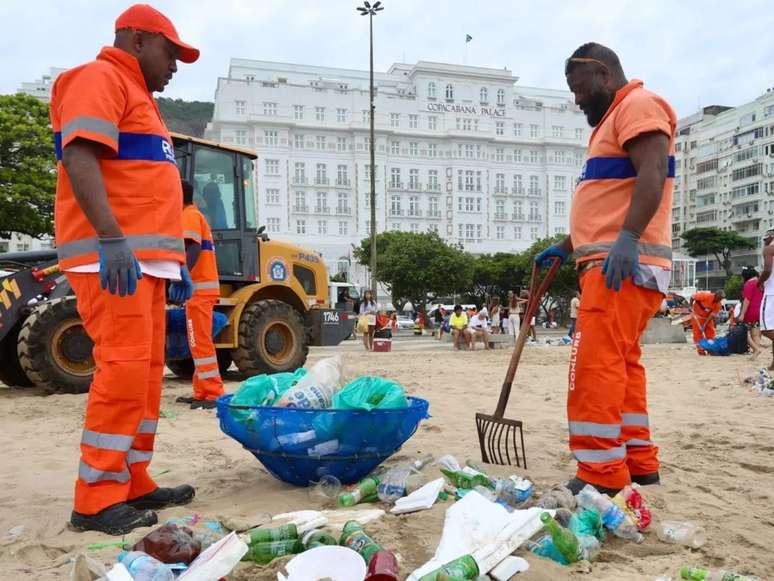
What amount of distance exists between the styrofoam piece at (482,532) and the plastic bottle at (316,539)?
0.36 metres

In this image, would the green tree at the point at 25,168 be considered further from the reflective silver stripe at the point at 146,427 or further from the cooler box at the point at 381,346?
the reflective silver stripe at the point at 146,427

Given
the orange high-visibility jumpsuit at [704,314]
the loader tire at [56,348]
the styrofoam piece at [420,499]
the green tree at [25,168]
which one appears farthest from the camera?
the green tree at [25,168]

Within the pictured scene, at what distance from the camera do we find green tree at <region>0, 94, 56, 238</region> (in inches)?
907

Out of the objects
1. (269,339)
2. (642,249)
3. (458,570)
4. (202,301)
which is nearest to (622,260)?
(642,249)

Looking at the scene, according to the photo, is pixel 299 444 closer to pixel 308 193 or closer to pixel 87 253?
pixel 87 253

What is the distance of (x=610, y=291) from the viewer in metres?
2.99

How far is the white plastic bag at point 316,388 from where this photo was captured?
3355 mm

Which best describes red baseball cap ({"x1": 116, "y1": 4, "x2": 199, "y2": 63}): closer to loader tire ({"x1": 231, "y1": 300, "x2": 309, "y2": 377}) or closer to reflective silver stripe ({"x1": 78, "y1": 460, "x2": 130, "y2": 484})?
reflective silver stripe ({"x1": 78, "y1": 460, "x2": 130, "y2": 484})

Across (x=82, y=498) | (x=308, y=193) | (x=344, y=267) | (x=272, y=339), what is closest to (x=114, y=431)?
(x=82, y=498)

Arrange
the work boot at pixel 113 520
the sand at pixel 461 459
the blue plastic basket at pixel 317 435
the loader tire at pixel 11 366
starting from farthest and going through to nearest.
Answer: the loader tire at pixel 11 366
the blue plastic basket at pixel 317 435
the work boot at pixel 113 520
the sand at pixel 461 459

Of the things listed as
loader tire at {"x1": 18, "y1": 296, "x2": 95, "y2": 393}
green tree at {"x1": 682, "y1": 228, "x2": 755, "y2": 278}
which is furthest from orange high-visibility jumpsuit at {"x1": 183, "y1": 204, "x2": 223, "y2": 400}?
green tree at {"x1": 682, "y1": 228, "x2": 755, "y2": 278}

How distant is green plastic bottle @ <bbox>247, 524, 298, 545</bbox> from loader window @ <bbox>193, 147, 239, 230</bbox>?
6354 mm

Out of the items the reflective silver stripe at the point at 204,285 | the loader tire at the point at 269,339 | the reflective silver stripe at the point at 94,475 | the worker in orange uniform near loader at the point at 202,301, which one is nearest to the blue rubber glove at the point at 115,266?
the reflective silver stripe at the point at 94,475

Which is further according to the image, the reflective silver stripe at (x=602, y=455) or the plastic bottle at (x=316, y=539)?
the reflective silver stripe at (x=602, y=455)
